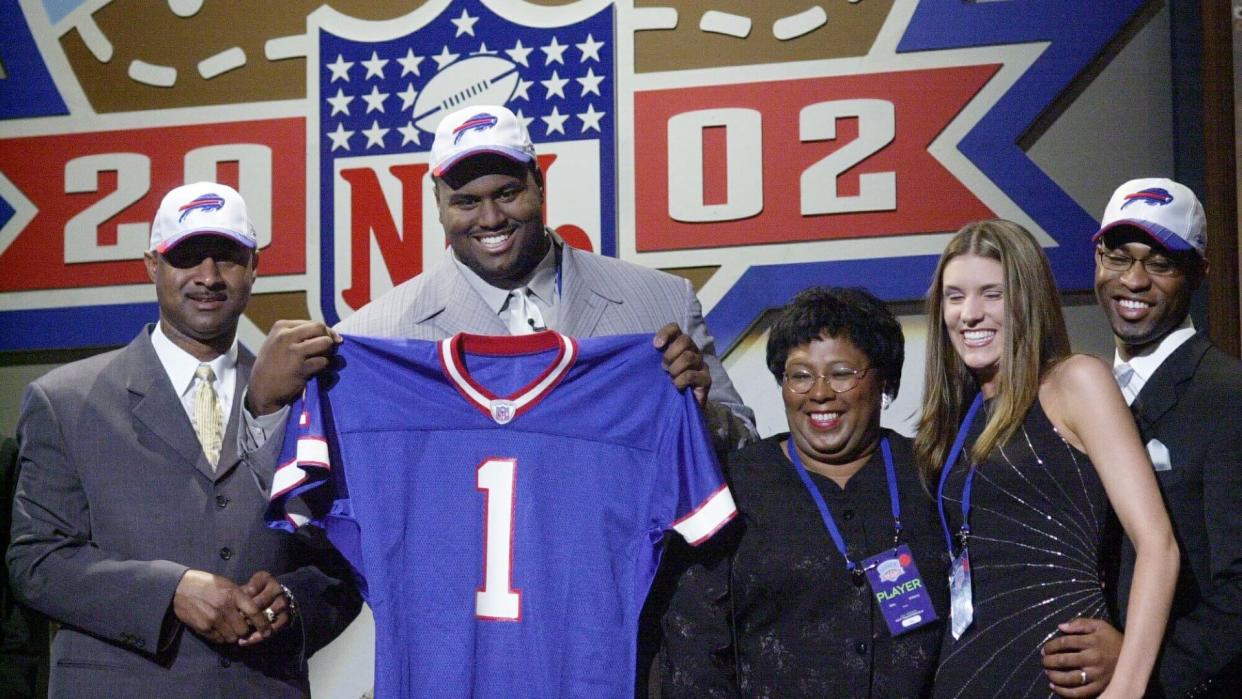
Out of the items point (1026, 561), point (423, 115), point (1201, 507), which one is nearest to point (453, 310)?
point (1026, 561)

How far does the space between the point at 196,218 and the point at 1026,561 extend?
185 cm

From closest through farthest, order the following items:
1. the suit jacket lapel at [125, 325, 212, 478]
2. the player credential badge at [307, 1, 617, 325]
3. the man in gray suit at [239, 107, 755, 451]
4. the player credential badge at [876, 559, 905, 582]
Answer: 1. the player credential badge at [876, 559, 905, 582]
2. the suit jacket lapel at [125, 325, 212, 478]
3. the man in gray suit at [239, 107, 755, 451]
4. the player credential badge at [307, 1, 617, 325]

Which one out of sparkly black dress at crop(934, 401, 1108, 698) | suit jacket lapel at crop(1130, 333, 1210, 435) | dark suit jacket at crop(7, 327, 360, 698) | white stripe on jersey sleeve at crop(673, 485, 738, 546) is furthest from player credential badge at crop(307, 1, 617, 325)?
sparkly black dress at crop(934, 401, 1108, 698)

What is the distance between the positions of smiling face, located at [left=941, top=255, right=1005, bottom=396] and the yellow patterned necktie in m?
1.52

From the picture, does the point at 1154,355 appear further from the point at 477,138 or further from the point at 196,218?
the point at 196,218

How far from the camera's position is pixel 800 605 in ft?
7.72

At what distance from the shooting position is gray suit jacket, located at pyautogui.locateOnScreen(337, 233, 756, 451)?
283 cm

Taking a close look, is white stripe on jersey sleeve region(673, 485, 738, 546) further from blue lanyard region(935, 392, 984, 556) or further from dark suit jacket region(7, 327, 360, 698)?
dark suit jacket region(7, 327, 360, 698)

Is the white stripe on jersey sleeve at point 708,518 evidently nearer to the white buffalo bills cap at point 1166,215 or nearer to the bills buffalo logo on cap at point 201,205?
the white buffalo bills cap at point 1166,215

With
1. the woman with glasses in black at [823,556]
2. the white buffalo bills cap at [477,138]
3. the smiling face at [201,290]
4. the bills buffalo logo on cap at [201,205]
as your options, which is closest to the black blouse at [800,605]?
the woman with glasses in black at [823,556]

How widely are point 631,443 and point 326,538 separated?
0.66 m

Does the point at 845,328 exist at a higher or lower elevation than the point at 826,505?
higher

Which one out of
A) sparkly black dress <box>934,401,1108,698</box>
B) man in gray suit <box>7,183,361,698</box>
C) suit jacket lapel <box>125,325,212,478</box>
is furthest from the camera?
suit jacket lapel <box>125,325,212,478</box>

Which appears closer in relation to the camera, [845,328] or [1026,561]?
[1026,561]
